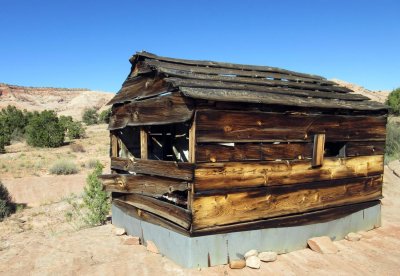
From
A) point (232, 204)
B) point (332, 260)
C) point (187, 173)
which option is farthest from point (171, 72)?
point (332, 260)

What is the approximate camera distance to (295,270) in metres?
5.34

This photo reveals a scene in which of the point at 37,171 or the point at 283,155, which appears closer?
the point at 283,155

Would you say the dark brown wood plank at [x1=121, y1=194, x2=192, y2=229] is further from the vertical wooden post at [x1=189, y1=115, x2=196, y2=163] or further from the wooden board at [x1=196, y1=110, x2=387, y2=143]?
the wooden board at [x1=196, y1=110, x2=387, y2=143]

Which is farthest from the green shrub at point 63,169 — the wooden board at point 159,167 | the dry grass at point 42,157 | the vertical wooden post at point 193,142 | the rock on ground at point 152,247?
the vertical wooden post at point 193,142

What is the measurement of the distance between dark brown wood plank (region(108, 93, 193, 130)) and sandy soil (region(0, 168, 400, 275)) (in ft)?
7.41

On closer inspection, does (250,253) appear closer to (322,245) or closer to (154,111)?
(322,245)

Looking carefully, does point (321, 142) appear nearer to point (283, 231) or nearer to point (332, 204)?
point (332, 204)

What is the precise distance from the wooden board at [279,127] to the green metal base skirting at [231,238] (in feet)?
5.05

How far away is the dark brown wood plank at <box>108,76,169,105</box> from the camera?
19.0 ft

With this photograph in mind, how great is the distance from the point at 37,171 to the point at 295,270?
16012mm

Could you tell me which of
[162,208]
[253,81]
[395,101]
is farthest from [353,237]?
[395,101]

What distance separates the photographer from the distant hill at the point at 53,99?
2859 inches

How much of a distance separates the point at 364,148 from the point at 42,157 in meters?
20.0

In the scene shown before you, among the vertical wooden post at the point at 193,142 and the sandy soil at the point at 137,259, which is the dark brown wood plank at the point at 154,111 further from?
the sandy soil at the point at 137,259
